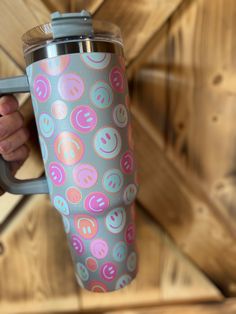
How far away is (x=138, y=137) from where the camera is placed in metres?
0.56

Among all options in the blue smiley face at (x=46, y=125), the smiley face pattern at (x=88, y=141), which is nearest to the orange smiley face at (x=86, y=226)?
the smiley face pattern at (x=88, y=141)

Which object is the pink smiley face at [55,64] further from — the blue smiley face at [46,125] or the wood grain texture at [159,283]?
the wood grain texture at [159,283]

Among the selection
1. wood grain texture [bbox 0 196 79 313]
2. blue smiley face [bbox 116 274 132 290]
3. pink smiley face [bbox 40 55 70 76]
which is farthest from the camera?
wood grain texture [bbox 0 196 79 313]

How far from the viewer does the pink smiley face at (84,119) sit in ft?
1.23

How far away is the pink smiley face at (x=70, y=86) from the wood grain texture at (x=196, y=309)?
1.57 ft

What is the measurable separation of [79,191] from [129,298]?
36 centimetres

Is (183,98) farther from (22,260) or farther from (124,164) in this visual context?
(22,260)

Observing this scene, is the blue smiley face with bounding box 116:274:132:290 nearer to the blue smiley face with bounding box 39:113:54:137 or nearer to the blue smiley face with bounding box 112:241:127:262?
the blue smiley face with bounding box 112:241:127:262

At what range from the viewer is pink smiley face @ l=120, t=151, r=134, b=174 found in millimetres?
406

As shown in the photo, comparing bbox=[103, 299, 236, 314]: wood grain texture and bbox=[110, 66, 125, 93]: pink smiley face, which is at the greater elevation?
bbox=[110, 66, 125, 93]: pink smiley face

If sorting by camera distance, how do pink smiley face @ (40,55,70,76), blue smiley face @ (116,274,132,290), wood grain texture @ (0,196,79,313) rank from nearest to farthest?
pink smiley face @ (40,55,70,76) < blue smiley face @ (116,274,132,290) < wood grain texture @ (0,196,79,313)

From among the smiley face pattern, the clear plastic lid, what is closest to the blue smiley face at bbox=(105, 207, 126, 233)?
the smiley face pattern

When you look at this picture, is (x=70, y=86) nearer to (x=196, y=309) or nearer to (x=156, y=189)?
(x=156, y=189)

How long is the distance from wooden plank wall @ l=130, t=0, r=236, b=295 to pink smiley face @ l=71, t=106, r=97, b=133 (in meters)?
0.18
